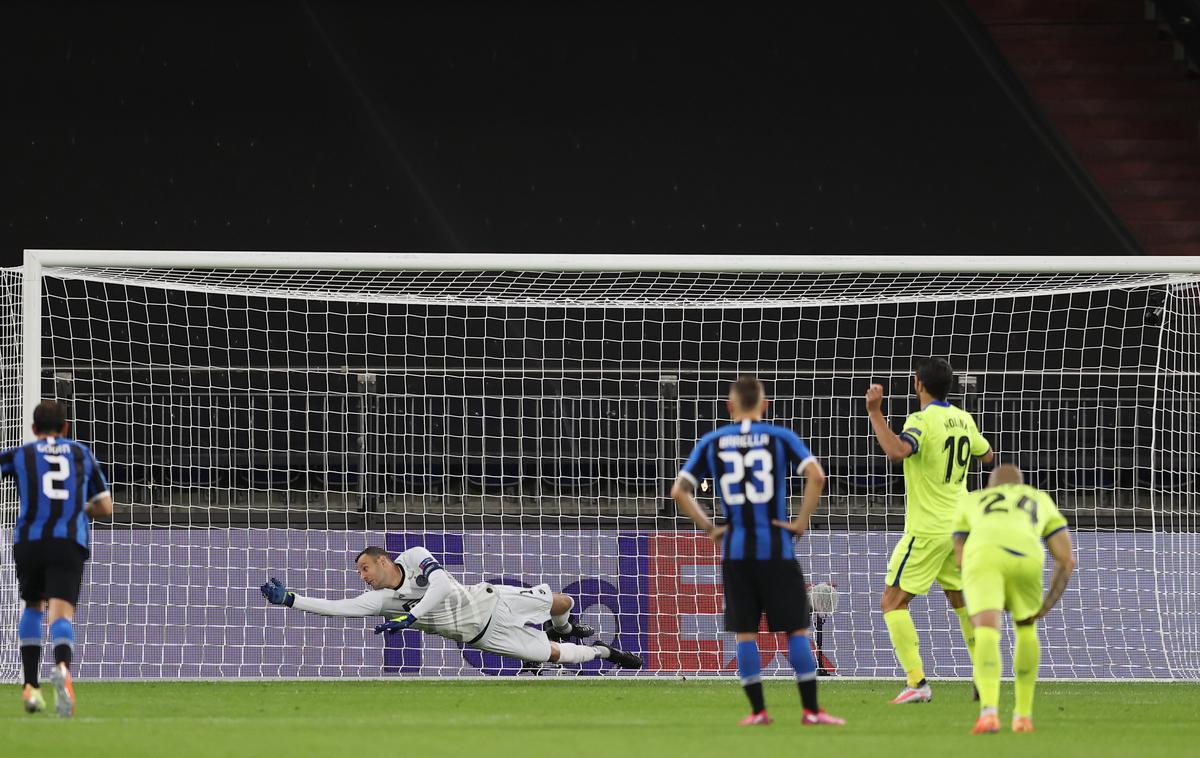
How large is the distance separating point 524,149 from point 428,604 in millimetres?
8247

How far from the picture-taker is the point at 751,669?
6.30 meters

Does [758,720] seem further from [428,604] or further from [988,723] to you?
[428,604]

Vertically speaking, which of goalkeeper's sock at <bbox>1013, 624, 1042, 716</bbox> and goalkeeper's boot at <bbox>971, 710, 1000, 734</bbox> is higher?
goalkeeper's sock at <bbox>1013, 624, 1042, 716</bbox>

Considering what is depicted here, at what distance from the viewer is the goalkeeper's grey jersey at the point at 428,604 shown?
30.1ft

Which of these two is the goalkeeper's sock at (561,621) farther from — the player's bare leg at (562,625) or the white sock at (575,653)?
the white sock at (575,653)

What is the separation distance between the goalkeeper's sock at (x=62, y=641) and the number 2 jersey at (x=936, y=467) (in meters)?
3.93

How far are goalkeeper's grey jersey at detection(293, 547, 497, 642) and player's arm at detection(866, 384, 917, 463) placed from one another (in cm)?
A: 282

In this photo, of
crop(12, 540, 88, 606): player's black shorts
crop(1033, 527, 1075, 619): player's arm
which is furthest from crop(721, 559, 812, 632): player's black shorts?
crop(12, 540, 88, 606): player's black shorts

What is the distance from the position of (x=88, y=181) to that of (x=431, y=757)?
11.7 metres

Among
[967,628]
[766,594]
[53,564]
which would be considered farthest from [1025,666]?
[53,564]

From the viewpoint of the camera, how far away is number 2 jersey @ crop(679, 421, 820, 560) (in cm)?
623

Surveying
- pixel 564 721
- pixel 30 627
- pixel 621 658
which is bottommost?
pixel 564 721

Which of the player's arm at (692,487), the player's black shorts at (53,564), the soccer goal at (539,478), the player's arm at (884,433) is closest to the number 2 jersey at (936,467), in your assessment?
the player's arm at (884,433)

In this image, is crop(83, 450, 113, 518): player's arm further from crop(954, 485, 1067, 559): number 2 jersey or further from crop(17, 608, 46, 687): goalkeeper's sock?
crop(954, 485, 1067, 559): number 2 jersey
